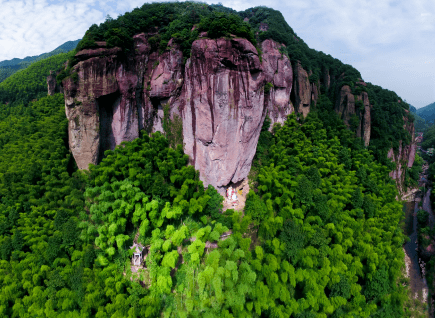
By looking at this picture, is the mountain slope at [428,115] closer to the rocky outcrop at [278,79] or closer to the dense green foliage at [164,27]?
the rocky outcrop at [278,79]

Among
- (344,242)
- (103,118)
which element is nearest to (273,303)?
(344,242)

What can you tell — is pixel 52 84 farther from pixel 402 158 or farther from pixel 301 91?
pixel 402 158

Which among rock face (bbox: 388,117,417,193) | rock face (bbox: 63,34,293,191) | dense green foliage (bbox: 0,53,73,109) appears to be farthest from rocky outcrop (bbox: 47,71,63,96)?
rock face (bbox: 388,117,417,193)

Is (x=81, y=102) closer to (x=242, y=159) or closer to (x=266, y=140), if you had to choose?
(x=242, y=159)

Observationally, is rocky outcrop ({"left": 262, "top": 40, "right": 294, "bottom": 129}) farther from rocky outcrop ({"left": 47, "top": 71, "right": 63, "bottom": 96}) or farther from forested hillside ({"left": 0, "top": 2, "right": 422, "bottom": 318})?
rocky outcrop ({"left": 47, "top": 71, "right": 63, "bottom": 96})

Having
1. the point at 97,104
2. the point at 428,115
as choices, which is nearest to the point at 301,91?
the point at 97,104

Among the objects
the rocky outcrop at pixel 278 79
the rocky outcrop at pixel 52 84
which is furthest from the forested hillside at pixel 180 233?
the rocky outcrop at pixel 52 84
